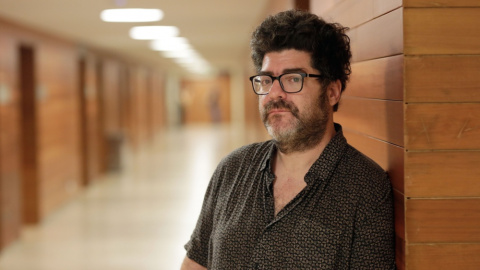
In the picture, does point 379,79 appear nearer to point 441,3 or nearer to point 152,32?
point 441,3

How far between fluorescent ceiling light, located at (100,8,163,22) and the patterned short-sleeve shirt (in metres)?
5.57

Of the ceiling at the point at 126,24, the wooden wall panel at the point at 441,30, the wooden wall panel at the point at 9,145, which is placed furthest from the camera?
the wooden wall panel at the point at 9,145

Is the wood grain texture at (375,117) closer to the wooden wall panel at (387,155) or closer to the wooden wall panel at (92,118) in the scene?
the wooden wall panel at (387,155)

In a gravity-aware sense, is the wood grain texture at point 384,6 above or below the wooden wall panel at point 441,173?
above

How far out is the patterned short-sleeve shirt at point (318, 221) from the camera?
1847 mm

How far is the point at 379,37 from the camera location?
212 centimetres

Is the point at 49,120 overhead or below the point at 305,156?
below

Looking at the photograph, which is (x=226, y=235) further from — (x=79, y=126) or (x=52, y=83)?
(x=79, y=126)

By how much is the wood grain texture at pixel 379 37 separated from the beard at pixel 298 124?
271 millimetres

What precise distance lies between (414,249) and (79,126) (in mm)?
11030

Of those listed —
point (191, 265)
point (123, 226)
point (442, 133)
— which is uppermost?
point (442, 133)

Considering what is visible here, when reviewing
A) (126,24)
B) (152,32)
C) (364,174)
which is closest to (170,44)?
(152,32)

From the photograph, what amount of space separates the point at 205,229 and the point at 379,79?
85cm

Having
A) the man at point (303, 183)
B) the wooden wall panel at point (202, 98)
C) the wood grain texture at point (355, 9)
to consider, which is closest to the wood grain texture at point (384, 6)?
the wood grain texture at point (355, 9)
